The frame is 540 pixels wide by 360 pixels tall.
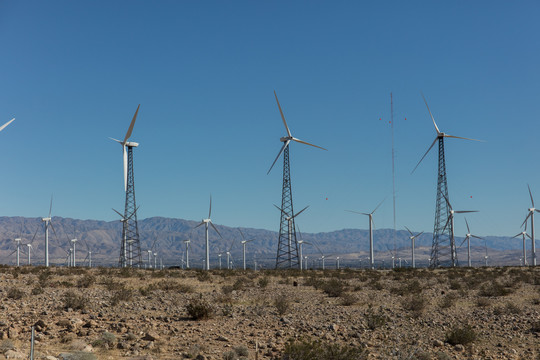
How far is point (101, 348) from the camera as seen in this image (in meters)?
15.2

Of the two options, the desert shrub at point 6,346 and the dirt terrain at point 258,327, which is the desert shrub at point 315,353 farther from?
the desert shrub at point 6,346

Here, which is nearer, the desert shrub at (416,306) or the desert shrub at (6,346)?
the desert shrub at (6,346)

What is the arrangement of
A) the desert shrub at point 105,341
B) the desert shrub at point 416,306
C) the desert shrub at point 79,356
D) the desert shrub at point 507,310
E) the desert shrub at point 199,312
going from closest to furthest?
1. the desert shrub at point 79,356
2. the desert shrub at point 105,341
3. the desert shrub at point 199,312
4. the desert shrub at point 416,306
5. the desert shrub at point 507,310

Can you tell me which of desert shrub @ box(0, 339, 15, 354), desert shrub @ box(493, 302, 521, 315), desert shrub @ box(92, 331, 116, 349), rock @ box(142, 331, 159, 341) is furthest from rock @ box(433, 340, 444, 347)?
desert shrub @ box(0, 339, 15, 354)

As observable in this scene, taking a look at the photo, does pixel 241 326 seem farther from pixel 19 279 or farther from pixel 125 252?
pixel 125 252

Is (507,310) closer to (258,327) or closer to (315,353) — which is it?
(258,327)

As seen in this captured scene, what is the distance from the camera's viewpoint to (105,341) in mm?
15656

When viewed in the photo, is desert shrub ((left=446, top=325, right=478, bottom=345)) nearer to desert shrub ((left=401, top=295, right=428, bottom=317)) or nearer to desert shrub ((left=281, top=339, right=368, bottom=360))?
desert shrub ((left=401, top=295, right=428, bottom=317))

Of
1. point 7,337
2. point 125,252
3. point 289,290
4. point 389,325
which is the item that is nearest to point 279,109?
point 125,252

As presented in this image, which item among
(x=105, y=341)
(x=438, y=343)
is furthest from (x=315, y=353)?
(x=105, y=341)

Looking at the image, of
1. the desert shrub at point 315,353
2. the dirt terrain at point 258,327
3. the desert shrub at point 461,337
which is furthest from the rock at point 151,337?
the desert shrub at point 461,337

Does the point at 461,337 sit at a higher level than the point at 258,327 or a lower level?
lower

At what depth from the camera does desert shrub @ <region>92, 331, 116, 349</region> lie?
15.4 m

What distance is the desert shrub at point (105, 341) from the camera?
50.4 feet
